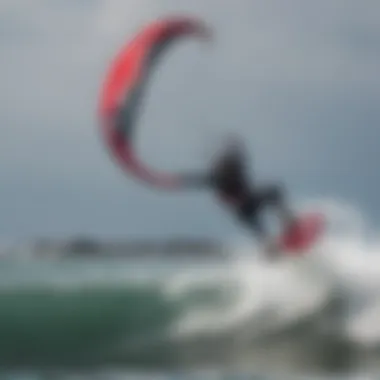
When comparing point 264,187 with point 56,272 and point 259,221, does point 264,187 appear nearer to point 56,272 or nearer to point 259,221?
point 259,221

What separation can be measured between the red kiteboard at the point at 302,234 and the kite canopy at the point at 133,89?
0.33 metres

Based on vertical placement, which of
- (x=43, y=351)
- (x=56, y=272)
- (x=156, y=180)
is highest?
(x=156, y=180)

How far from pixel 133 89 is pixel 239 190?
0.41 metres

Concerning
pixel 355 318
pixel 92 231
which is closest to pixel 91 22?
pixel 92 231

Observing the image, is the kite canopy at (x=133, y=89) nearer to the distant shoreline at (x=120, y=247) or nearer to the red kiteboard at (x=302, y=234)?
the distant shoreline at (x=120, y=247)

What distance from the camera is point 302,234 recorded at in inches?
105

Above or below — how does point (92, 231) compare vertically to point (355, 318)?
above

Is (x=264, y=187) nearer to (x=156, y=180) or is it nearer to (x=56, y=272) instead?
(x=156, y=180)

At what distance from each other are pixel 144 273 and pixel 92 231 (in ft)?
0.60

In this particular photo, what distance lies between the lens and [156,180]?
267cm

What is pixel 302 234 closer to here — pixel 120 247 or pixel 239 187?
pixel 239 187

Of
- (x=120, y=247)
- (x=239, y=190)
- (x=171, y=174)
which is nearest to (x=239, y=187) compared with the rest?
(x=239, y=190)

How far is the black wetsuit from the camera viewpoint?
8.66 ft

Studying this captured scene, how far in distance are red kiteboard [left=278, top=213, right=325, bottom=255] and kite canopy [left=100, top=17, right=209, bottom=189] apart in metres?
0.33
